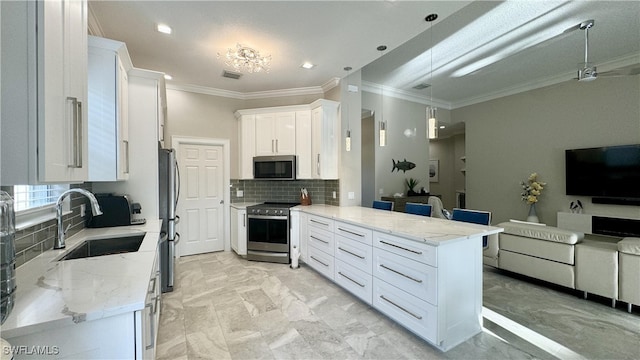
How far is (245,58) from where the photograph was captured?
308 cm

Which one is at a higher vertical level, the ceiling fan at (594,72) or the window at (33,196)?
the ceiling fan at (594,72)

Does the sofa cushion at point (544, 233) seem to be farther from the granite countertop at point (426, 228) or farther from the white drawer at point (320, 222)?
the white drawer at point (320, 222)

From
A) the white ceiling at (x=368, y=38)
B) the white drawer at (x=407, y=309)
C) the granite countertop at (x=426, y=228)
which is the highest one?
the white ceiling at (x=368, y=38)

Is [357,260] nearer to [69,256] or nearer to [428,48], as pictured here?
[69,256]

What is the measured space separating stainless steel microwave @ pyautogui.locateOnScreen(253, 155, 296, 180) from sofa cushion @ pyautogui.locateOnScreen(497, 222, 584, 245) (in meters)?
3.16

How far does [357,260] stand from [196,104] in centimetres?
375

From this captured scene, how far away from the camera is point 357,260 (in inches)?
105

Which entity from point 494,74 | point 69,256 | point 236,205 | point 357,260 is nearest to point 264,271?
point 236,205

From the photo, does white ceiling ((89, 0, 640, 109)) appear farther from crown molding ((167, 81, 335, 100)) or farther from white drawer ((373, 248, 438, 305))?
white drawer ((373, 248, 438, 305))

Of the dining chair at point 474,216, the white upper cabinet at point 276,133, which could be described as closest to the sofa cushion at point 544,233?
the dining chair at point 474,216

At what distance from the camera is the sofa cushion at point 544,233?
9.01ft

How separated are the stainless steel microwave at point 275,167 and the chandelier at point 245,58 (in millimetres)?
1430

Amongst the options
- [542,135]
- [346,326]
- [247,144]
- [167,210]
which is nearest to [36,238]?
[167,210]

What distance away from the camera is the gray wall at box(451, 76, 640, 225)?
153 inches
